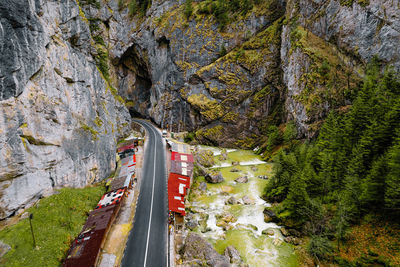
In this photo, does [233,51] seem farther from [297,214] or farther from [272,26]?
[297,214]

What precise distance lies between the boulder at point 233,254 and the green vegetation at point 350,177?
29.4 feet

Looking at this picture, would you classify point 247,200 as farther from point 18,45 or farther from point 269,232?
point 18,45

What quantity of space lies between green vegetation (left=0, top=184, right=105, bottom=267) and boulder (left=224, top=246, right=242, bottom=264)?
18.8m

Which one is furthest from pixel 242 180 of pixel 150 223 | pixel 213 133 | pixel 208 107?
pixel 208 107

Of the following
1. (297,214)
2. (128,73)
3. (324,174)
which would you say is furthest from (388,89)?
(128,73)

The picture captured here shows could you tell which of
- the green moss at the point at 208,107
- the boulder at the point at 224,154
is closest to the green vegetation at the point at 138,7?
the green moss at the point at 208,107

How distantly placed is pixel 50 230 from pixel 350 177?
37.2 metres

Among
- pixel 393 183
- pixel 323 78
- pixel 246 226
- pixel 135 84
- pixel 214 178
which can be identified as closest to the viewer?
pixel 393 183

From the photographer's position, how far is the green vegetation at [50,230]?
59.3 feet

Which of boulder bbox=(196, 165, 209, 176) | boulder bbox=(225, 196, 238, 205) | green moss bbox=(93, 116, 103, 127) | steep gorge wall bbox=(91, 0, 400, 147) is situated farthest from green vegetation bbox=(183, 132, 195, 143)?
boulder bbox=(225, 196, 238, 205)

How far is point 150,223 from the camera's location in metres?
26.8

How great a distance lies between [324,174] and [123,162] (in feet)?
124

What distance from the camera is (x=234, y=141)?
204ft

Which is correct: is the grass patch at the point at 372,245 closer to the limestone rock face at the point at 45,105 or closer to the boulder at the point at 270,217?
the boulder at the point at 270,217
